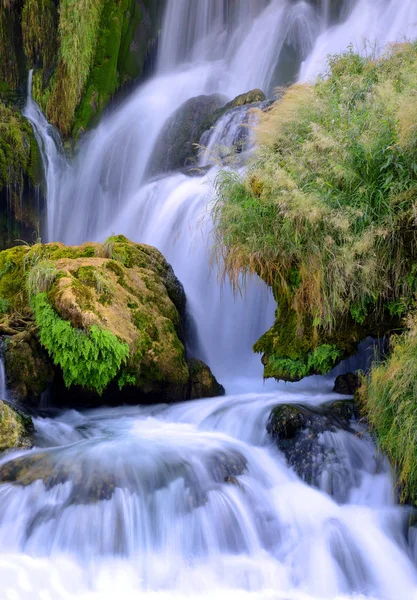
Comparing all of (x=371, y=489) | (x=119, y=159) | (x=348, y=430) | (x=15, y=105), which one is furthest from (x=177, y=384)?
(x=15, y=105)

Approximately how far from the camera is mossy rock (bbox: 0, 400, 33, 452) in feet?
14.7

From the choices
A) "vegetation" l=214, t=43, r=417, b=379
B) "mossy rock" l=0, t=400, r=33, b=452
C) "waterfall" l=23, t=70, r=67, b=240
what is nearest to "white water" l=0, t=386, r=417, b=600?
"mossy rock" l=0, t=400, r=33, b=452

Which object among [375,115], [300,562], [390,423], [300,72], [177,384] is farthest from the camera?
[300,72]

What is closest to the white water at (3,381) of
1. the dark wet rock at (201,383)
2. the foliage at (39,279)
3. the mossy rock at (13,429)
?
the mossy rock at (13,429)

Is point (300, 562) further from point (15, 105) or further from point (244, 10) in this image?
point (244, 10)

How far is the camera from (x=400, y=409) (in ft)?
12.9

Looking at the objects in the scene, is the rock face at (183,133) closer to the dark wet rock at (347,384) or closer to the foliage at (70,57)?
the foliage at (70,57)

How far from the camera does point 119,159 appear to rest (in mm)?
11820

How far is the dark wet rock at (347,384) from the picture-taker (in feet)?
18.0

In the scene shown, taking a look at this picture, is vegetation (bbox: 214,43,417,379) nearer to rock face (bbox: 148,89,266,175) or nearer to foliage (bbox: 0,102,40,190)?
rock face (bbox: 148,89,266,175)

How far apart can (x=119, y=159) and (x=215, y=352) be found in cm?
610

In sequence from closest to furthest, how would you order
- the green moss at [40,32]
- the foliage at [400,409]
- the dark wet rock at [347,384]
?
the foliage at [400,409]
the dark wet rock at [347,384]
the green moss at [40,32]

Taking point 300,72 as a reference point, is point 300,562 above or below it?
below

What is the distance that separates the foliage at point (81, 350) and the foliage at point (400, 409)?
2.31 metres
